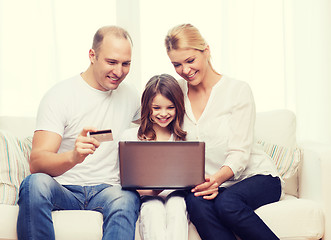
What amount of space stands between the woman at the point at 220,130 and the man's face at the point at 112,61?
0.21m

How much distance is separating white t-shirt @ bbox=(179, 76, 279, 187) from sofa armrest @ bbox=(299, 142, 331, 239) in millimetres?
170

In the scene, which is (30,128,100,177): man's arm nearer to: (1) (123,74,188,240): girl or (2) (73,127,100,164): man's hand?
(2) (73,127,100,164): man's hand

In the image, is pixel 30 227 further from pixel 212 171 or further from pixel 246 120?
pixel 246 120

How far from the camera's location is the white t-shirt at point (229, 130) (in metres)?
2.07

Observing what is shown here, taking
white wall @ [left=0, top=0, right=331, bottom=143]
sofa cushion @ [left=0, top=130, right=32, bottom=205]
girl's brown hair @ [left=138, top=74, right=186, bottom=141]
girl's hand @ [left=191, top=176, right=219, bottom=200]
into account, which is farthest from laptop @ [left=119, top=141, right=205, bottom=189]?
white wall @ [left=0, top=0, right=331, bottom=143]

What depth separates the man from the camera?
5.69 feet

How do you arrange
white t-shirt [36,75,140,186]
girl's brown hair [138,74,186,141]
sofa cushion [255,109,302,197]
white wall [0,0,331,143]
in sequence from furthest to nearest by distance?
white wall [0,0,331,143] < sofa cushion [255,109,302,197] < girl's brown hair [138,74,186,141] < white t-shirt [36,75,140,186]

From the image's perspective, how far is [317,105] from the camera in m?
3.13

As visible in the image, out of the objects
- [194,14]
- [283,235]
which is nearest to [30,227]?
[283,235]

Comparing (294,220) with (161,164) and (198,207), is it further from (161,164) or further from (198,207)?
(161,164)

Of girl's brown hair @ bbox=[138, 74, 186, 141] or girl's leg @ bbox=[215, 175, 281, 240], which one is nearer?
girl's leg @ bbox=[215, 175, 281, 240]

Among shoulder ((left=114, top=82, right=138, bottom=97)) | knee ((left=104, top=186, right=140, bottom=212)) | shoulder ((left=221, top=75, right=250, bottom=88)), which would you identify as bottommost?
knee ((left=104, top=186, right=140, bottom=212))

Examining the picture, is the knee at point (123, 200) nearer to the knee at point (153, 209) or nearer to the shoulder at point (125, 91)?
the knee at point (153, 209)

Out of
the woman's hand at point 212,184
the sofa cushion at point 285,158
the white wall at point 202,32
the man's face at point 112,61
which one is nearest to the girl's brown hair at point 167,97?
the man's face at point 112,61
